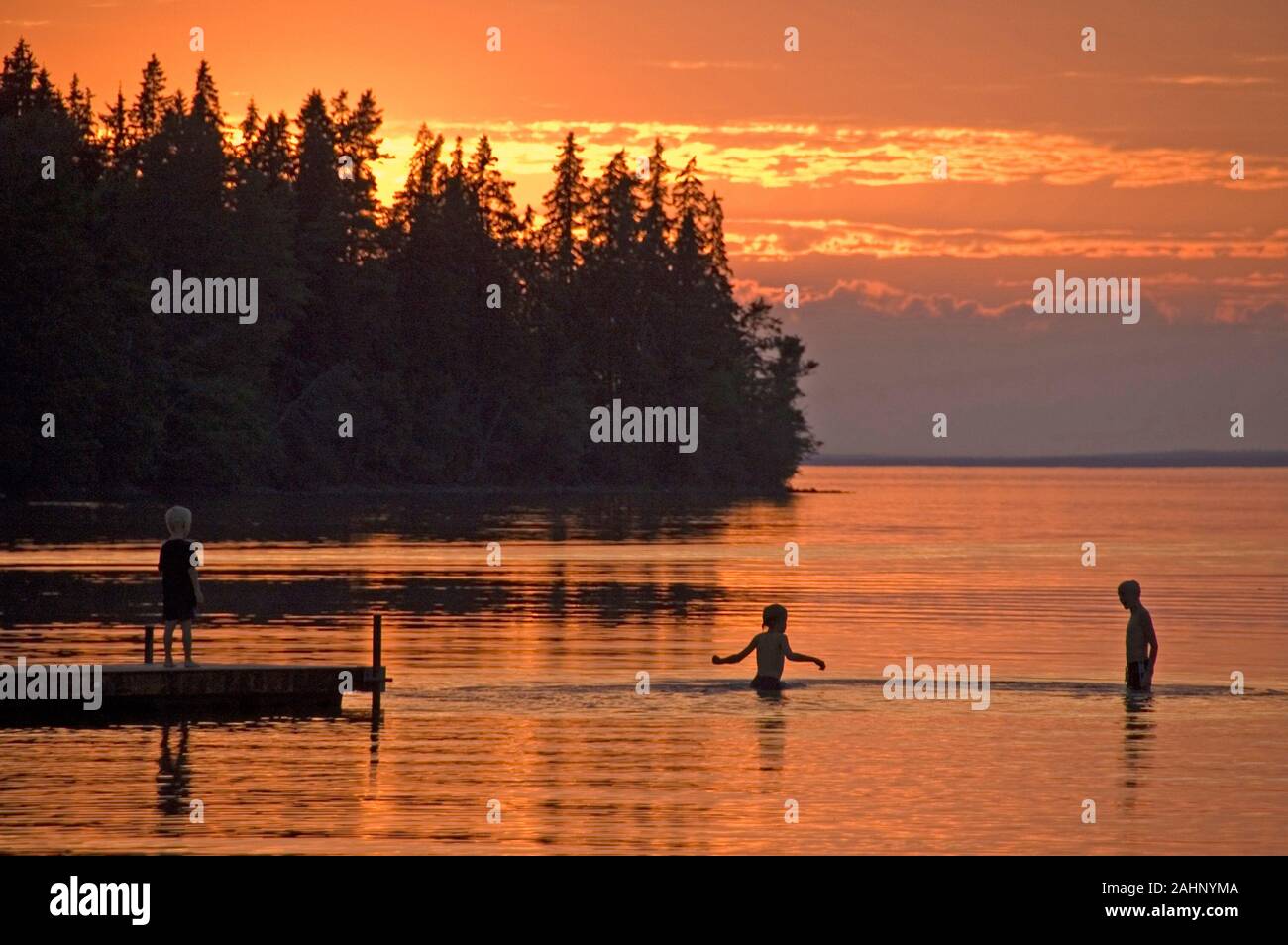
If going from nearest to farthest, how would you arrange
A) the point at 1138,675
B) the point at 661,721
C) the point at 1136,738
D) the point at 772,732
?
the point at 1136,738
the point at 772,732
the point at 661,721
the point at 1138,675

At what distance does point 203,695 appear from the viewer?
26844 millimetres

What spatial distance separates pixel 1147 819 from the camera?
773 inches

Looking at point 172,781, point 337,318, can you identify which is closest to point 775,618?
point 172,781

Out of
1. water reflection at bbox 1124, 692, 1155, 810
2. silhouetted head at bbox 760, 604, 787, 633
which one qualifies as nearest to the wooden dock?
silhouetted head at bbox 760, 604, 787, 633

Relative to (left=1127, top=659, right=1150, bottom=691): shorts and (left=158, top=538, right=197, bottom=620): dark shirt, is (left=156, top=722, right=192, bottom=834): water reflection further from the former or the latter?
(left=1127, top=659, right=1150, bottom=691): shorts

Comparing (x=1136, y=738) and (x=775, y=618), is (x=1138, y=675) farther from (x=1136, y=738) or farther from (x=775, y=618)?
(x=775, y=618)

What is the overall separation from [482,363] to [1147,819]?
478ft

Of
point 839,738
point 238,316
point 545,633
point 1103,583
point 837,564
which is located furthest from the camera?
point 238,316

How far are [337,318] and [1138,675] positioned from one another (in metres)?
124

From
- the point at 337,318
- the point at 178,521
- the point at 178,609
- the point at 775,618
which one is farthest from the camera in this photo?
the point at 337,318

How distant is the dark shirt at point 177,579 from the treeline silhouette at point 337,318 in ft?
261

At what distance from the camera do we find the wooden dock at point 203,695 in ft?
86.6
